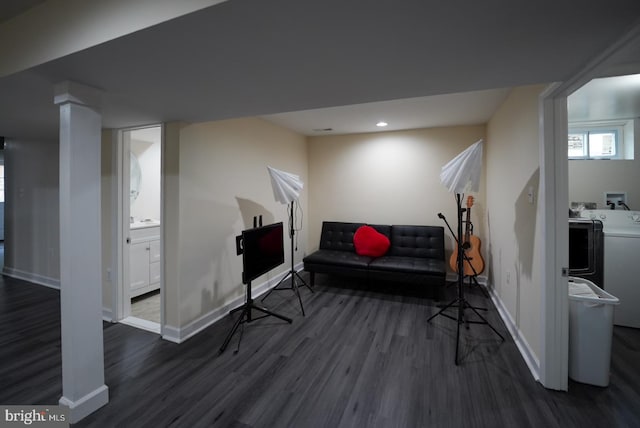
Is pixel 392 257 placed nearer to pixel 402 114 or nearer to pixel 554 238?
pixel 402 114

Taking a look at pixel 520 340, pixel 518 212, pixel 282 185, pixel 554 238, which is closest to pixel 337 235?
pixel 282 185

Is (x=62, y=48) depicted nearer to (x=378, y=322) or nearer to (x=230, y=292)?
(x=230, y=292)

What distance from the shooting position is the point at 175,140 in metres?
2.56

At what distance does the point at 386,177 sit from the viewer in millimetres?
4496

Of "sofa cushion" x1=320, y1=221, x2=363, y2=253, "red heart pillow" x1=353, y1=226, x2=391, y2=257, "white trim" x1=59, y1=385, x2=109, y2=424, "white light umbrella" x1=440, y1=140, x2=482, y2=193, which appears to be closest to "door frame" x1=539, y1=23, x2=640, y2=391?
"white light umbrella" x1=440, y1=140, x2=482, y2=193

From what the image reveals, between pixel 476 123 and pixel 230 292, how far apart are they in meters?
4.09

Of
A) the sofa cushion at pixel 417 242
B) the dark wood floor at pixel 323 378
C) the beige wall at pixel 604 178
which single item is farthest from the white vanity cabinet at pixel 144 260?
the beige wall at pixel 604 178

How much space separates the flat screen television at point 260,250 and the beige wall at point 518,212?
2.34m

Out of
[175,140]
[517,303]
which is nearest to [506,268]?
[517,303]

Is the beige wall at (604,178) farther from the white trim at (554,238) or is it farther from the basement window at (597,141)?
the white trim at (554,238)

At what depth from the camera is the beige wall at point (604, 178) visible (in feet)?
11.2

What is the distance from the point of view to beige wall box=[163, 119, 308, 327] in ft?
8.47

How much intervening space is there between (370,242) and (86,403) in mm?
3394

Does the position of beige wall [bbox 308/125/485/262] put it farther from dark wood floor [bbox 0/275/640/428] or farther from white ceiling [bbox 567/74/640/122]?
dark wood floor [bbox 0/275/640/428]
